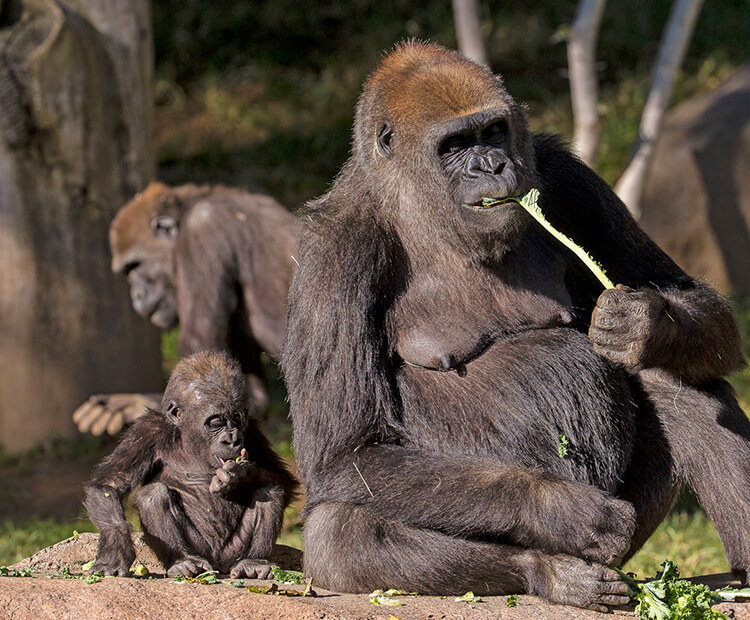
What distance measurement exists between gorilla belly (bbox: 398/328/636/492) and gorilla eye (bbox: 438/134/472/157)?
70 centimetres

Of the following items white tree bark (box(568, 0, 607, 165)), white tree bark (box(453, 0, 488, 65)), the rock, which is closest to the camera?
white tree bark (box(568, 0, 607, 165))

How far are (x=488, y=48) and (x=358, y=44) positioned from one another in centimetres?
182

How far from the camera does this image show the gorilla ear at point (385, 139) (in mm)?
3789

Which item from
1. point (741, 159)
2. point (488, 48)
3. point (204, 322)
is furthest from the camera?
point (488, 48)

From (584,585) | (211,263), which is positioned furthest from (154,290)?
(584,585)

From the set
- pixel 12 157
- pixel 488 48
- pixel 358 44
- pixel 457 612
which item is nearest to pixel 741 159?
pixel 488 48

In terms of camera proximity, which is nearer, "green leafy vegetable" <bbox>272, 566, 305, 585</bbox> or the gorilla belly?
the gorilla belly

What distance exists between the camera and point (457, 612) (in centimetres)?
318

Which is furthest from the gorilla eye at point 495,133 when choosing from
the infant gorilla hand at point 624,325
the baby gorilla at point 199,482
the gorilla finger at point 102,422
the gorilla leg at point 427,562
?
the gorilla finger at point 102,422

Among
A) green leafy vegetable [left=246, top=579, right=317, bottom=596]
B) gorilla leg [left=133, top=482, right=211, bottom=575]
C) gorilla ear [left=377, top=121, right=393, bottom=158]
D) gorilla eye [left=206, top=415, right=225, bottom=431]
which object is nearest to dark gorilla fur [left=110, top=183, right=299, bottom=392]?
gorilla eye [left=206, top=415, right=225, bottom=431]

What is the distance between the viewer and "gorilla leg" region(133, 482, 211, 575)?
13.0ft

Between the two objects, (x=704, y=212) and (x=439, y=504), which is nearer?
(x=439, y=504)

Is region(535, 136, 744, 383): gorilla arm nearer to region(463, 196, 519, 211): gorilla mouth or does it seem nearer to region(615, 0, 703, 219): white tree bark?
region(463, 196, 519, 211): gorilla mouth

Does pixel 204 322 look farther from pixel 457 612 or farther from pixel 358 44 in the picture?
pixel 358 44
